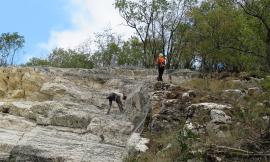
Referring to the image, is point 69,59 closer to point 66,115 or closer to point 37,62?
point 37,62

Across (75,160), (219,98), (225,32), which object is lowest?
(75,160)

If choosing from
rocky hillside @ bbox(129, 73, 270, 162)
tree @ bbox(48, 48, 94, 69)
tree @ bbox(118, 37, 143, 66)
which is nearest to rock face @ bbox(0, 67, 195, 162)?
rocky hillside @ bbox(129, 73, 270, 162)

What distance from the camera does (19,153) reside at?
64.7 ft

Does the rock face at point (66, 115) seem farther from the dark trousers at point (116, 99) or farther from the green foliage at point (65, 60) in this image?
the green foliage at point (65, 60)

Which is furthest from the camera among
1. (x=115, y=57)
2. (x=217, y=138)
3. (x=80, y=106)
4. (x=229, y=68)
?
(x=115, y=57)

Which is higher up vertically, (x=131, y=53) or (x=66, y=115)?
(x=131, y=53)

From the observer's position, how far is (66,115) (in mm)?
23938

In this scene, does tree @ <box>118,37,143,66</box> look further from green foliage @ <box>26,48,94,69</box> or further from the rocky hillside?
the rocky hillside

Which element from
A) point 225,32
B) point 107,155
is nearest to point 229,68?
point 225,32

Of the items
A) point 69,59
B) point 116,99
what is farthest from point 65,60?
point 116,99

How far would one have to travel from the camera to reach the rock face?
20.0 meters

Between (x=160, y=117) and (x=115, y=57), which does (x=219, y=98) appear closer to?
(x=160, y=117)

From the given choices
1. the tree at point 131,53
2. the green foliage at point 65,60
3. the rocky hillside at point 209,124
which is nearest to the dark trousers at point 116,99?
the rocky hillside at point 209,124

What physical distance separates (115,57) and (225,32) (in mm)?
16616
